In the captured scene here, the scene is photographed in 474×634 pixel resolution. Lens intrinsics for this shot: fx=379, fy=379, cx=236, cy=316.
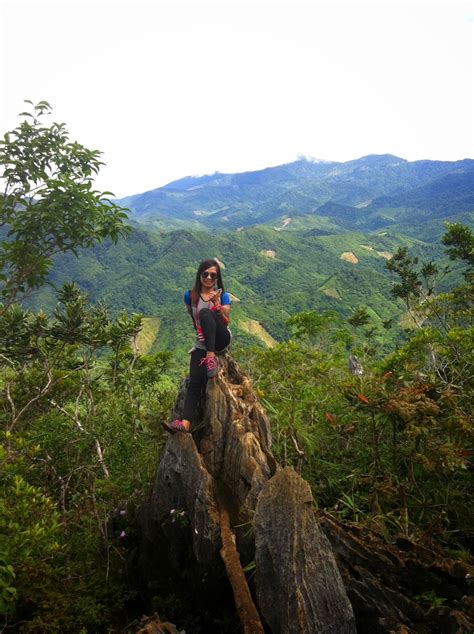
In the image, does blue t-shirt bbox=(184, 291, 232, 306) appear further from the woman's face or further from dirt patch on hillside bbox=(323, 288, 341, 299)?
dirt patch on hillside bbox=(323, 288, 341, 299)

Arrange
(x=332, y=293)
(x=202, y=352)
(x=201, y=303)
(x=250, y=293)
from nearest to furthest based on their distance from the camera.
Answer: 1. (x=201, y=303)
2. (x=202, y=352)
3. (x=332, y=293)
4. (x=250, y=293)

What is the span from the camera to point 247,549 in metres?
4.12

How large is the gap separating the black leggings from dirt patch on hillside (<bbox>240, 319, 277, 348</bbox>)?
102 m

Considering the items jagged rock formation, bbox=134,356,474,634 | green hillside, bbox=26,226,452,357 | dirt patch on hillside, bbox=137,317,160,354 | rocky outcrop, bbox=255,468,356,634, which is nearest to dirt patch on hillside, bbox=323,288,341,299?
green hillside, bbox=26,226,452,357

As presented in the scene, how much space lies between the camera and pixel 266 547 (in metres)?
3.41

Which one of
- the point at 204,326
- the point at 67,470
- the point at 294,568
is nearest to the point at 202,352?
the point at 204,326

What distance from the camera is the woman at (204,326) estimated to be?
5.29 metres

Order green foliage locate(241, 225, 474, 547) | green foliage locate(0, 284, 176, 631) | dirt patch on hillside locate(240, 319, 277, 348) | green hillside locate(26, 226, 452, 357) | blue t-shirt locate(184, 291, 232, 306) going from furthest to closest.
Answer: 1. green hillside locate(26, 226, 452, 357)
2. dirt patch on hillside locate(240, 319, 277, 348)
3. blue t-shirt locate(184, 291, 232, 306)
4. green foliage locate(241, 225, 474, 547)
5. green foliage locate(0, 284, 176, 631)

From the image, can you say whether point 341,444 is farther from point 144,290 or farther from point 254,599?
point 144,290

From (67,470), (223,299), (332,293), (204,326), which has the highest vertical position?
(223,299)

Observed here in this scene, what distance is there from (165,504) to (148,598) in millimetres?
1088

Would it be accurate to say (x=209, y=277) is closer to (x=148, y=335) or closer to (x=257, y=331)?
(x=257, y=331)

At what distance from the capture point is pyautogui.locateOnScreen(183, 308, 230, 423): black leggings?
5297 mm

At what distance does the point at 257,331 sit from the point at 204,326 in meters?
110
